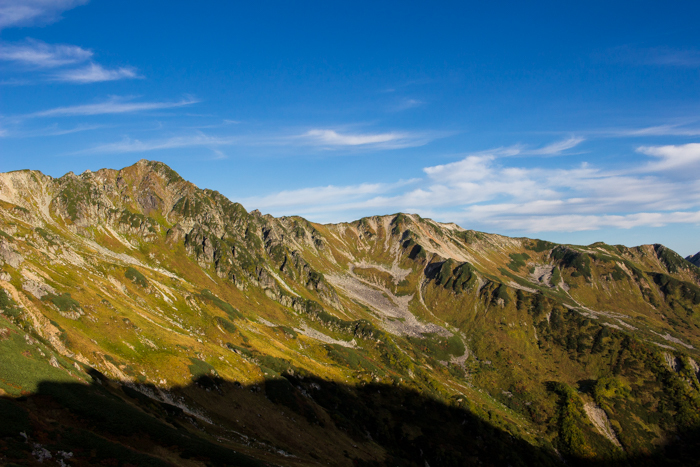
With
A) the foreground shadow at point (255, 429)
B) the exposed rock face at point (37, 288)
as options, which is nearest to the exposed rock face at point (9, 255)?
the exposed rock face at point (37, 288)

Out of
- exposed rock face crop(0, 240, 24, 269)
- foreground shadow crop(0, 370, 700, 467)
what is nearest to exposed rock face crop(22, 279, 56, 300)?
exposed rock face crop(0, 240, 24, 269)

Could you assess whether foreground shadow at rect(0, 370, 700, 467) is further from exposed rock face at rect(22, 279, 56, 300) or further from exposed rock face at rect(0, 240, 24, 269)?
exposed rock face at rect(0, 240, 24, 269)

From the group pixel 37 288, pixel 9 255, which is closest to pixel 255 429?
pixel 37 288

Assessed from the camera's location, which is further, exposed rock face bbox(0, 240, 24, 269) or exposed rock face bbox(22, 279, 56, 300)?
exposed rock face bbox(0, 240, 24, 269)

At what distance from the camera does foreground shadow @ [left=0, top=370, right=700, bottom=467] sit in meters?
39.7

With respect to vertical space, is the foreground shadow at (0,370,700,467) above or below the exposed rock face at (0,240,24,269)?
below

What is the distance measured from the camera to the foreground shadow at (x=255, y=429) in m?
39.7

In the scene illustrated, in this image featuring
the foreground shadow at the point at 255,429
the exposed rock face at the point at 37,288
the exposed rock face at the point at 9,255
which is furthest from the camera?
the exposed rock face at the point at 9,255

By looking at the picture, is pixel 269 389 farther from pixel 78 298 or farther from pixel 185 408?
pixel 78 298

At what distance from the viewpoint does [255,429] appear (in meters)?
82.7

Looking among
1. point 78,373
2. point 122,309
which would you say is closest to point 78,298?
point 122,309

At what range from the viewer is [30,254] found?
10162 cm

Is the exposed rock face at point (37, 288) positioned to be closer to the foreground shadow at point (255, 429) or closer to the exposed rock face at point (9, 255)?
the exposed rock face at point (9, 255)

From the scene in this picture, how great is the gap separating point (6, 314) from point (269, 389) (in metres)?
62.9
